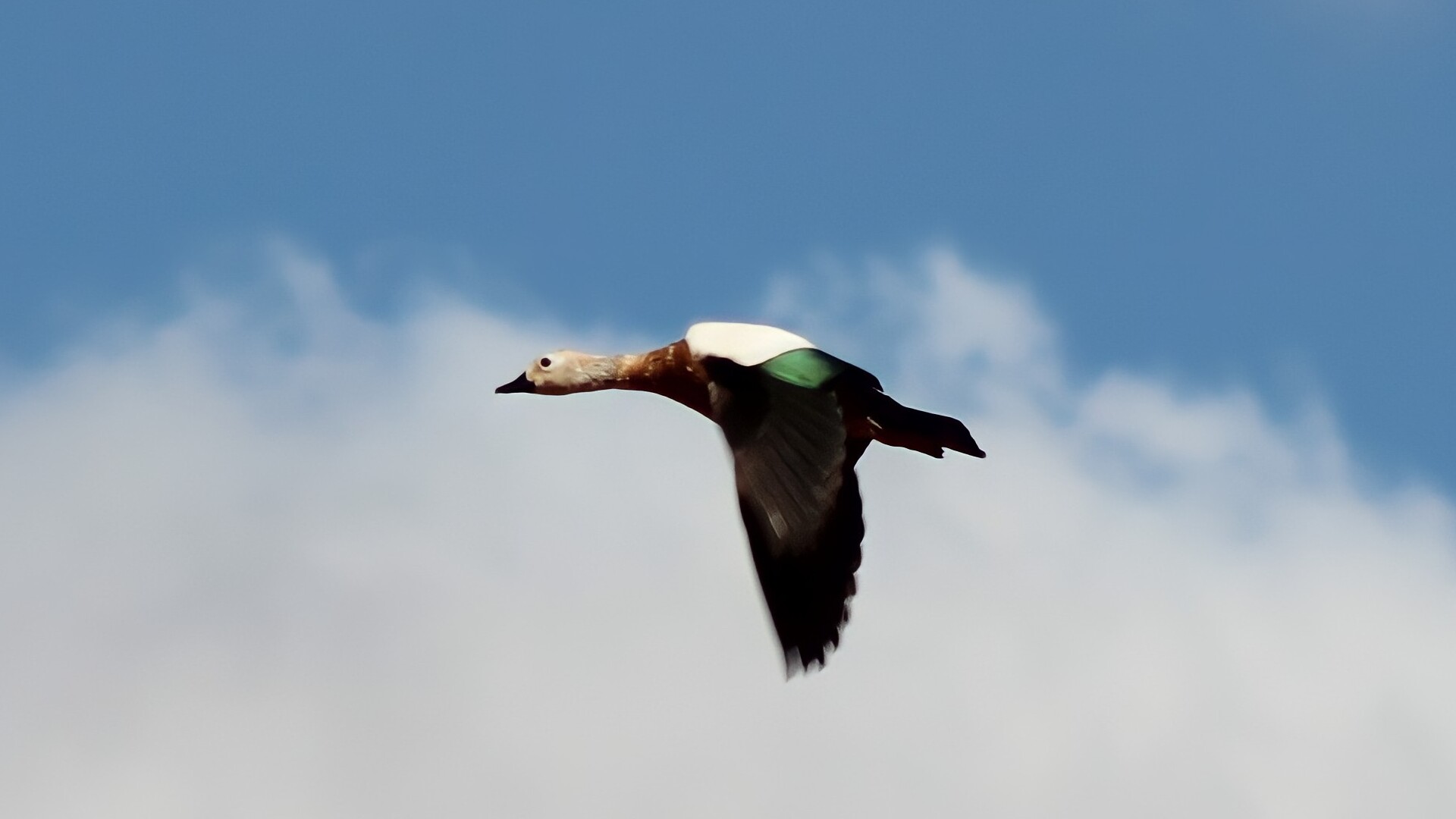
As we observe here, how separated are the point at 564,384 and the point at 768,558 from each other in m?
3.91

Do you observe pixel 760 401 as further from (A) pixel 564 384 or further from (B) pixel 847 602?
(A) pixel 564 384

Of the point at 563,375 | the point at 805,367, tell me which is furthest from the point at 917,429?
the point at 563,375

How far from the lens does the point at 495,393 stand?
17594 millimetres

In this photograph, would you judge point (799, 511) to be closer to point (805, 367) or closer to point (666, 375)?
point (805, 367)

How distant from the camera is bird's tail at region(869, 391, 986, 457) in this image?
1439 cm

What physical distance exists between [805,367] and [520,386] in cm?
410

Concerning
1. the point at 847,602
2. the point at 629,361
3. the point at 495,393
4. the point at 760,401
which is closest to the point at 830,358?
the point at 760,401

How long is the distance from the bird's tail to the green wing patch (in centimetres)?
43

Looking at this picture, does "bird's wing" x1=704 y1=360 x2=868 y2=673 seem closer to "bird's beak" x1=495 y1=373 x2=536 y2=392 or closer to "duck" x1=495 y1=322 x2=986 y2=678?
"duck" x1=495 y1=322 x2=986 y2=678

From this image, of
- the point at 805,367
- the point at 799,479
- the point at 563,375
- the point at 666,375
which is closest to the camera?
the point at 799,479

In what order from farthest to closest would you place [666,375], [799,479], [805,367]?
[666,375] < [805,367] < [799,479]

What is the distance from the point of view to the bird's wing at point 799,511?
1359cm

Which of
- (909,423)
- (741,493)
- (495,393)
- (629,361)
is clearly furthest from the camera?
(495,393)

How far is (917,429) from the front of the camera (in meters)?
14.5
